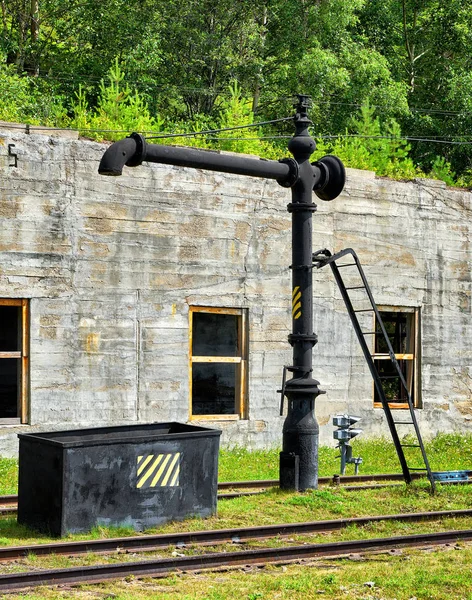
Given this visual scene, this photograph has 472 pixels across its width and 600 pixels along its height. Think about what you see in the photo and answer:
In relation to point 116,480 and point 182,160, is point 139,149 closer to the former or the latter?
point 182,160

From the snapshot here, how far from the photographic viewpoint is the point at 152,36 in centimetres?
3100

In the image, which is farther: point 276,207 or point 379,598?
point 276,207

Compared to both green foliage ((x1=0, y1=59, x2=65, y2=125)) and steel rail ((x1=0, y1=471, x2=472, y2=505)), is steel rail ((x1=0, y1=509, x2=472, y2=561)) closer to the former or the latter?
steel rail ((x1=0, y1=471, x2=472, y2=505))

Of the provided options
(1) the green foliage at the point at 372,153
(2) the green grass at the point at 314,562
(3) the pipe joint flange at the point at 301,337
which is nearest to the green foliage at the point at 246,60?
(1) the green foliage at the point at 372,153

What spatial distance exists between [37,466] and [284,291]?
8.52 meters

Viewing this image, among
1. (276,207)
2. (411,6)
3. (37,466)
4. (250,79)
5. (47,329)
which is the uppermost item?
(411,6)

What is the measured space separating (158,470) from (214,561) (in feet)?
5.25

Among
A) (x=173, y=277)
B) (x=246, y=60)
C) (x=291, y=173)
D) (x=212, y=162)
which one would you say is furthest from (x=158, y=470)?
(x=246, y=60)

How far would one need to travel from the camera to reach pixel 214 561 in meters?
9.08

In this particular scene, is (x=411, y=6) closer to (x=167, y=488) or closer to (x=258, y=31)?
(x=258, y=31)

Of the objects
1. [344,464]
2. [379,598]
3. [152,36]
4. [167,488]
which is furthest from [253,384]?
[152,36]

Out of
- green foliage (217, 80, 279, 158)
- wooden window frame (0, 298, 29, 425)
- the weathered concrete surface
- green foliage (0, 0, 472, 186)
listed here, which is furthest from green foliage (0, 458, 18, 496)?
green foliage (0, 0, 472, 186)

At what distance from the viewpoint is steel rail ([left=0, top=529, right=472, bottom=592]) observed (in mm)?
8172

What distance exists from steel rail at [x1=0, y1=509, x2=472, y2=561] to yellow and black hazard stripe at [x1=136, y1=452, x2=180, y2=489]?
708 millimetres
